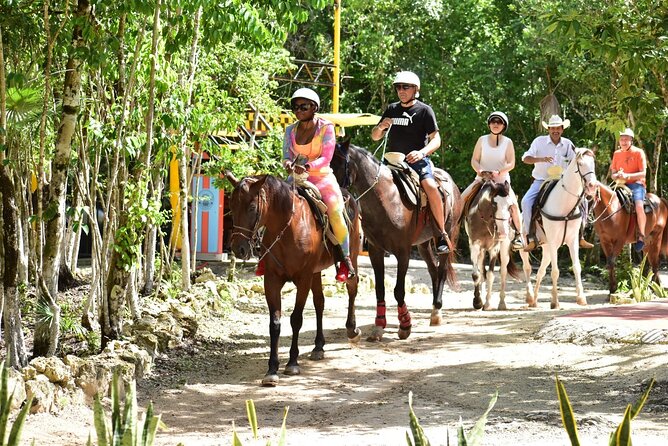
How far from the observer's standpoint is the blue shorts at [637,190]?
17766 mm

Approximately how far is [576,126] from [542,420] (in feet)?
75.1

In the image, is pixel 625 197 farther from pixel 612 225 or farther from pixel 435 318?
pixel 435 318

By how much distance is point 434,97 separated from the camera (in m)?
30.7

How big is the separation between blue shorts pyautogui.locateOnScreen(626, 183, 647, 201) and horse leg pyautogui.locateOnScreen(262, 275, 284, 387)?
369 inches

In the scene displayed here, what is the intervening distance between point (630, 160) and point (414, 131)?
20.8 ft

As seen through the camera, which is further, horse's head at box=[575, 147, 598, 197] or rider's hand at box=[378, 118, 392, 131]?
horse's head at box=[575, 147, 598, 197]

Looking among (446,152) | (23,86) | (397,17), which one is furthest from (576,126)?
(23,86)

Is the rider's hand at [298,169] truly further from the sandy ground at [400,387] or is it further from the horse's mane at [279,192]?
the sandy ground at [400,387]

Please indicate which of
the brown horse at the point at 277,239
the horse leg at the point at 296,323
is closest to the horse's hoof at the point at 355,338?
the brown horse at the point at 277,239

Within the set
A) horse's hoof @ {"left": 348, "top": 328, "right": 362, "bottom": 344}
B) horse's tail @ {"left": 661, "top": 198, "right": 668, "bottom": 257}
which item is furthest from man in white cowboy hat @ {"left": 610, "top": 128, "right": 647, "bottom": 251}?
horse's hoof @ {"left": 348, "top": 328, "right": 362, "bottom": 344}

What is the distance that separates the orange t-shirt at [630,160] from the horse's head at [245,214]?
32.1 feet

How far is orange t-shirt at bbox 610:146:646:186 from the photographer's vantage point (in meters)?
17.7

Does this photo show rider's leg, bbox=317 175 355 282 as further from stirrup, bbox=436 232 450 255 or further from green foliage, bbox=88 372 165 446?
green foliage, bbox=88 372 165 446

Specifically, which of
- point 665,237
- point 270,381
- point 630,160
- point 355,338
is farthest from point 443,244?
point 665,237
